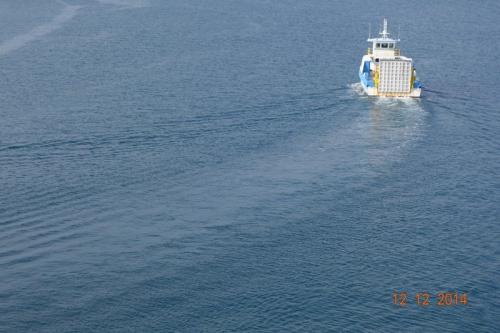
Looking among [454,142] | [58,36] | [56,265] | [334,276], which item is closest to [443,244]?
[334,276]

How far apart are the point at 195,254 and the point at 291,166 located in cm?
2078

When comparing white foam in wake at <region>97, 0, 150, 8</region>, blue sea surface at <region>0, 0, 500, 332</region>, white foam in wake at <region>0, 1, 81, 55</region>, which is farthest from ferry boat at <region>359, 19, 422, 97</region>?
white foam in wake at <region>97, 0, 150, 8</region>

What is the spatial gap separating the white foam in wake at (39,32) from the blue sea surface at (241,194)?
3494mm

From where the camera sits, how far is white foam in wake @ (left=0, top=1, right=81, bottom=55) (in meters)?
132

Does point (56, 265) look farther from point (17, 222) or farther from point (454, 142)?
point (454, 142)

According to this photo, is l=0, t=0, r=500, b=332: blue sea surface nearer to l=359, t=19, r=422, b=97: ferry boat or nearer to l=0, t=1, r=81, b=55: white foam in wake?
l=359, t=19, r=422, b=97: ferry boat

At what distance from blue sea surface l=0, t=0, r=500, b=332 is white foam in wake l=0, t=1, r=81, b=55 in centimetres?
349

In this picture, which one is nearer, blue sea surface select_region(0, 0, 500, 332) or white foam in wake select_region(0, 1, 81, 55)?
blue sea surface select_region(0, 0, 500, 332)

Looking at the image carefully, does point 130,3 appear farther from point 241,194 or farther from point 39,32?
point 241,194

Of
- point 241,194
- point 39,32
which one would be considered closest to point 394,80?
point 241,194

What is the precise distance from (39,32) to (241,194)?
9064 centimetres

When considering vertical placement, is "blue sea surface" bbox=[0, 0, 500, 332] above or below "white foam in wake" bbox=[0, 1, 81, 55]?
below

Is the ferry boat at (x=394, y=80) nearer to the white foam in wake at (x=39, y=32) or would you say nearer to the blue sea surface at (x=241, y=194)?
the blue sea surface at (x=241, y=194)

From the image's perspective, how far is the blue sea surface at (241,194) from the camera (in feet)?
175
